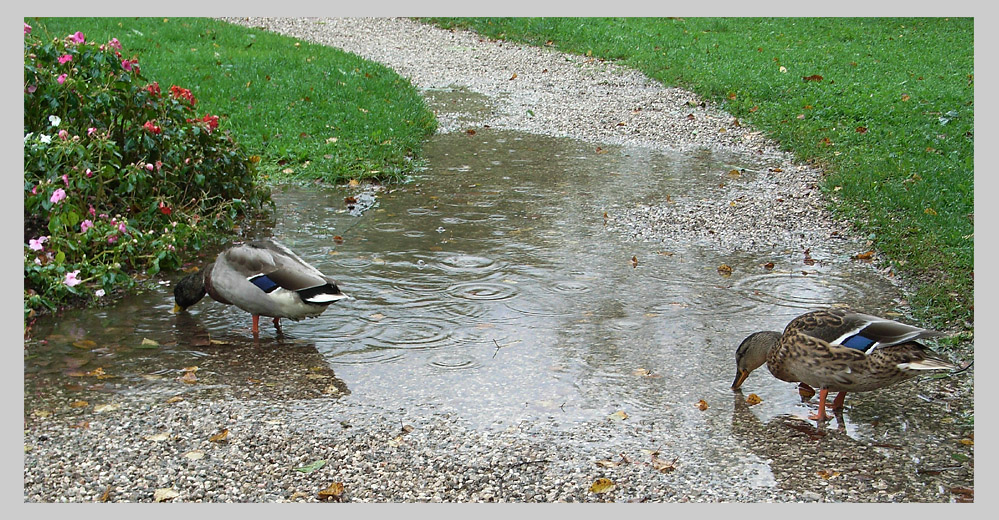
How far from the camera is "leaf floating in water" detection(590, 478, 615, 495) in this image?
423 cm

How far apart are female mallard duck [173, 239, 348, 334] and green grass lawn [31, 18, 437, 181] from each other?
378 centimetres

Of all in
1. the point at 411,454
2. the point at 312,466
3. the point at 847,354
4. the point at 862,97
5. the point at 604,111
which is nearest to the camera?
the point at 312,466

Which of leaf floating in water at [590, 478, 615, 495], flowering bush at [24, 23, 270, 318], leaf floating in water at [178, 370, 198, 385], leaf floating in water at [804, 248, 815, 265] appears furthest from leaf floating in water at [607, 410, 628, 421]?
flowering bush at [24, 23, 270, 318]

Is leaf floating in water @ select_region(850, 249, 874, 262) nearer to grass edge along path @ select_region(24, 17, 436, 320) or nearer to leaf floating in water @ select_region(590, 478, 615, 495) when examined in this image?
leaf floating in water @ select_region(590, 478, 615, 495)

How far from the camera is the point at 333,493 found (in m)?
4.20

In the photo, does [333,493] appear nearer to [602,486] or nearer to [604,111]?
[602,486]

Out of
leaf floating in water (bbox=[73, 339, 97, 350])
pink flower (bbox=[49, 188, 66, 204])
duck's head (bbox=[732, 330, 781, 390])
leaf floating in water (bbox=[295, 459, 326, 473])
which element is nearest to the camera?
leaf floating in water (bbox=[295, 459, 326, 473])

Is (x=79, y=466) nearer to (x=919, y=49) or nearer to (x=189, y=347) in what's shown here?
(x=189, y=347)

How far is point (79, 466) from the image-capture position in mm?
4441

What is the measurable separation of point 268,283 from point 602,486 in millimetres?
2550

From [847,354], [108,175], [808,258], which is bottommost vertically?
[847,354]

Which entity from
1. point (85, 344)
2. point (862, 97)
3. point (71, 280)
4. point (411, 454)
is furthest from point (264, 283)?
point (862, 97)

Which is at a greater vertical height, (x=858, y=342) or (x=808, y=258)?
(x=808, y=258)

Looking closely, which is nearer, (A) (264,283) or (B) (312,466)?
(B) (312,466)
